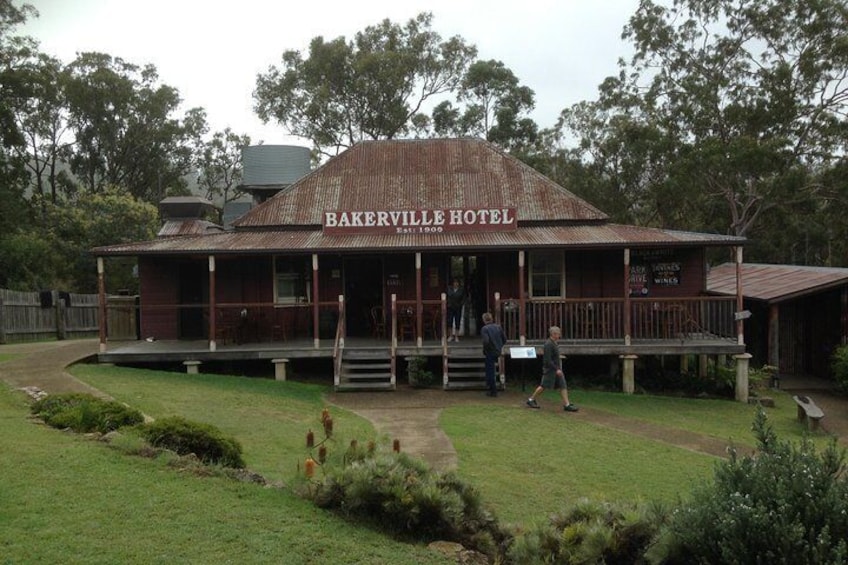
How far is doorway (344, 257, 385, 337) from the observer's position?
60.6ft

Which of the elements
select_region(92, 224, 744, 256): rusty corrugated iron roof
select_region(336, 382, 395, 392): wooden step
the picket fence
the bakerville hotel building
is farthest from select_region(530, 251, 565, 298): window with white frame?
the picket fence

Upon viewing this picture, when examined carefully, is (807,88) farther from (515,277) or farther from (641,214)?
(515,277)

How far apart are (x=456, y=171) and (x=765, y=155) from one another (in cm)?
1787

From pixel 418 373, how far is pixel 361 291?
4090mm

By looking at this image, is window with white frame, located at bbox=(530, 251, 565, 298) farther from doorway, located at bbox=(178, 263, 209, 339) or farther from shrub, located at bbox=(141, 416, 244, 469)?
shrub, located at bbox=(141, 416, 244, 469)

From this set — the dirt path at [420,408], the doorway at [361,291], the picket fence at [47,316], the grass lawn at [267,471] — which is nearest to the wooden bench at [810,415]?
the grass lawn at [267,471]

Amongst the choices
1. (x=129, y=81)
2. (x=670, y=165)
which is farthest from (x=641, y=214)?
(x=129, y=81)

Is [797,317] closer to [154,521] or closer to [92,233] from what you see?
[154,521]

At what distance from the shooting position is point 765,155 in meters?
30.6

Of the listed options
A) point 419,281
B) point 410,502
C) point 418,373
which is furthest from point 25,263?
point 410,502

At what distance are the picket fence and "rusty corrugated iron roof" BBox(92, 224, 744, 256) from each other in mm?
3882

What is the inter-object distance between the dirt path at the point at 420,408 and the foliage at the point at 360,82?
1216 inches

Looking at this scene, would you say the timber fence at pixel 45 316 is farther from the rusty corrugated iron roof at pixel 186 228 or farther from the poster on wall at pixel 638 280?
the poster on wall at pixel 638 280

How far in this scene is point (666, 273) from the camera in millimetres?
17781
